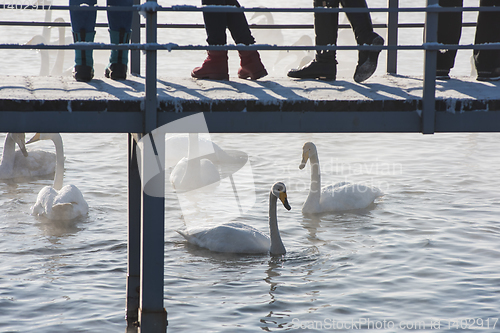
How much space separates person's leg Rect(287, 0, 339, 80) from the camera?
5.23m

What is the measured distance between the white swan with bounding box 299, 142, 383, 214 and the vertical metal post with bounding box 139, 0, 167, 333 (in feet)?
16.1

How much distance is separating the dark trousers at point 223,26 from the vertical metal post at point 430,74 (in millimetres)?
1510

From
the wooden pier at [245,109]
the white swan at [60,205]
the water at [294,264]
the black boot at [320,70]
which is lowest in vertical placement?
the water at [294,264]

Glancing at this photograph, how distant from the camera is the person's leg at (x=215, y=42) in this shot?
5098mm

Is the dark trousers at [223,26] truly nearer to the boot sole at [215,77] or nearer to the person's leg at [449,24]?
the boot sole at [215,77]

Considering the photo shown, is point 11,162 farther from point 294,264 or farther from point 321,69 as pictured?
point 321,69

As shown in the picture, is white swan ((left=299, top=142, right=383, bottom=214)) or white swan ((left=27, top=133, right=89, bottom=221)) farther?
white swan ((left=299, top=142, right=383, bottom=214))

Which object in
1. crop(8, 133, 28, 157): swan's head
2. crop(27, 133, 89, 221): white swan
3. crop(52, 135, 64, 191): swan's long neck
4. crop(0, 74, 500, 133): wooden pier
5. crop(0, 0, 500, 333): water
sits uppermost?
crop(0, 74, 500, 133): wooden pier

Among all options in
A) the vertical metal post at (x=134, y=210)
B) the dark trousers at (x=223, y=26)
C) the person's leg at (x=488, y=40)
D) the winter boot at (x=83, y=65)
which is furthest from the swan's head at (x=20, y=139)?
the person's leg at (x=488, y=40)

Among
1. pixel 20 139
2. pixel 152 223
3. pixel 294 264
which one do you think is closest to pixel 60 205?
pixel 20 139

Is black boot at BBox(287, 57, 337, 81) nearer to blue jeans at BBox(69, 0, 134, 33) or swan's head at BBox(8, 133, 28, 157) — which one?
blue jeans at BBox(69, 0, 134, 33)

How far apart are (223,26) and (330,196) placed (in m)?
4.98

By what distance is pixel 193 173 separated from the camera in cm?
1072

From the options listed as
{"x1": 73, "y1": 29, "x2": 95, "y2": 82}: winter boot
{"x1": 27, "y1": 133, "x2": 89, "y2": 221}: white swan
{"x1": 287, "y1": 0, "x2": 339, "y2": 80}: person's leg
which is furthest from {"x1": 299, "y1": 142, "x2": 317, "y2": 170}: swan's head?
{"x1": 73, "y1": 29, "x2": 95, "y2": 82}: winter boot
